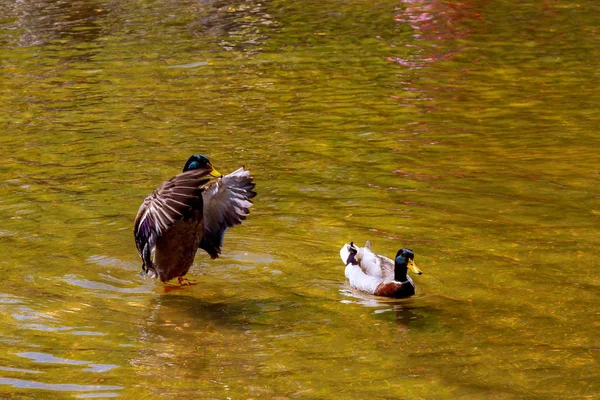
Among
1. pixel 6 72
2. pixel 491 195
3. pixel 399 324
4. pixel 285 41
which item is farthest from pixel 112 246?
pixel 285 41

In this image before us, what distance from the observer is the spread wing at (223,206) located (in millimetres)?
10078

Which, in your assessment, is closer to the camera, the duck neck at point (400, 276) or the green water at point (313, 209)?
the green water at point (313, 209)

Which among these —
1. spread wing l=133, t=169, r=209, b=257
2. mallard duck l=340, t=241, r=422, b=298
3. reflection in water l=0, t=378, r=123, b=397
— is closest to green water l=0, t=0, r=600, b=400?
reflection in water l=0, t=378, r=123, b=397

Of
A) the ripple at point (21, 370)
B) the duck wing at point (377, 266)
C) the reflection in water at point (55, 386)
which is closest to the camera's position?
the reflection in water at point (55, 386)

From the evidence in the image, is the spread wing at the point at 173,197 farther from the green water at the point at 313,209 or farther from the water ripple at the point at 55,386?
the water ripple at the point at 55,386

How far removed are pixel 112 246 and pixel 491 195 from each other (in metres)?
4.25

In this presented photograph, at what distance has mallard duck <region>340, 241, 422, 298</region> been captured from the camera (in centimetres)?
944

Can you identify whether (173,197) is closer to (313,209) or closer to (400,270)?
(400,270)

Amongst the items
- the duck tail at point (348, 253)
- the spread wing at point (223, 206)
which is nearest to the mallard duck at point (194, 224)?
the spread wing at point (223, 206)

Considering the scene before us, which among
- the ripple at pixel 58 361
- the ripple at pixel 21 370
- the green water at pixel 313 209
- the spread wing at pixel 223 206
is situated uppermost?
the spread wing at pixel 223 206

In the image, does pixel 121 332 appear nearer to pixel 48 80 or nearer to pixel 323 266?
pixel 323 266

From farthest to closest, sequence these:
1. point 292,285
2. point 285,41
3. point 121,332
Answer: point 285,41 → point 292,285 → point 121,332

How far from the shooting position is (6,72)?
66.5 feet

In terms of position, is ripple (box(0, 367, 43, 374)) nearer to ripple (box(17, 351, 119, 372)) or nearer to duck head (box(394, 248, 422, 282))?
ripple (box(17, 351, 119, 372))
